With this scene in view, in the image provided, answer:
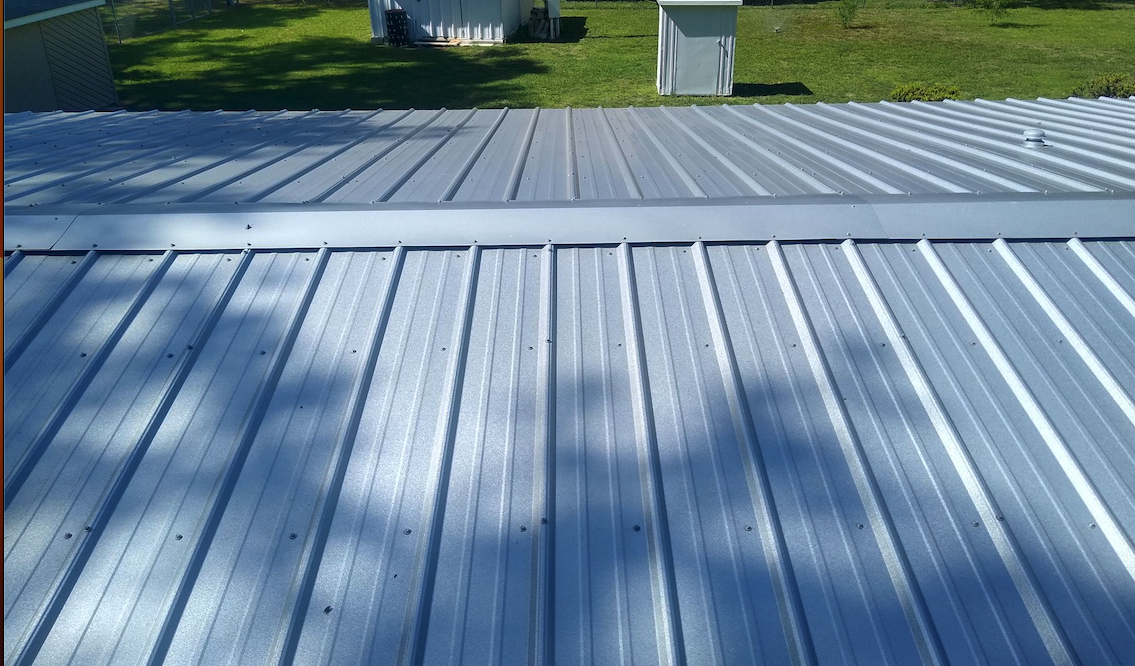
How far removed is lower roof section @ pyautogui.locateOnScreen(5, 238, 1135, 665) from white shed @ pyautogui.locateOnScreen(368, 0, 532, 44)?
72.5 ft

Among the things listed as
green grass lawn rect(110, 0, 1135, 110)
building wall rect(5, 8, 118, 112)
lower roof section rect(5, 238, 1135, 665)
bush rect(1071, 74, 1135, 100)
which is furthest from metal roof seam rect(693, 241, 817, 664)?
green grass lawn rect(110, 0, 1135, 110)

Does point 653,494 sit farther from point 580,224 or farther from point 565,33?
point 565,33

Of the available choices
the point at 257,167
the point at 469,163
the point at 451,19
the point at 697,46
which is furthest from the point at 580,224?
the point at 451,19

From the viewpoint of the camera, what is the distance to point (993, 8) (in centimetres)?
2798

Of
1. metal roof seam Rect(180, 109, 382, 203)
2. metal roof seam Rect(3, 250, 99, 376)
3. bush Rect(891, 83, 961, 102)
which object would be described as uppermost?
metal roof seam Rect(180, 109, 382, 203)

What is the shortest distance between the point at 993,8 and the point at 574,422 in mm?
31428

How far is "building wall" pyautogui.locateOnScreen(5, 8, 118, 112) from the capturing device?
14422 mm

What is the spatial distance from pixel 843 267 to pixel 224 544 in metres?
2.47

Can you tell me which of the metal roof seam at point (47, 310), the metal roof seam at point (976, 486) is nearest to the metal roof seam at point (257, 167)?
the metal roof seam at point (47, 310)

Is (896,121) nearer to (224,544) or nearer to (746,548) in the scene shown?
(746,548)

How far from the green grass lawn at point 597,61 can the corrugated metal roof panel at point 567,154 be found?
1102 cm

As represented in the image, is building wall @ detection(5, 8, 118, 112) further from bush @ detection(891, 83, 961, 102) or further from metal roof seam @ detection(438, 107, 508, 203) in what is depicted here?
bush @ detection(891, 83, 961, 102)

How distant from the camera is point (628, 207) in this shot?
3.52 meters

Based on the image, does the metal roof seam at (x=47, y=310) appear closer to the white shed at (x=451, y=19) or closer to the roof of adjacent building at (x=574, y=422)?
the roof of adjacent building at (x=574, y=422)
